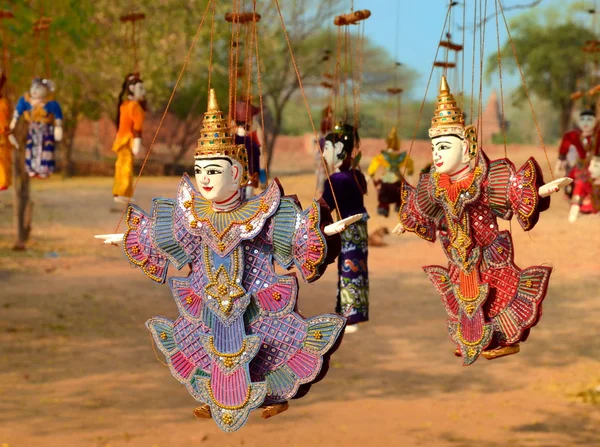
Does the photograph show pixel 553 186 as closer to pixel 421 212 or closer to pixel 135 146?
pixel 421 212

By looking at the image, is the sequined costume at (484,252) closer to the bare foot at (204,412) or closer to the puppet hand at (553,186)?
the puppet hand at (553,186)

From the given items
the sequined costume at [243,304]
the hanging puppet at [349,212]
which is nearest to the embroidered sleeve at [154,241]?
the sequined costume at [243,304]

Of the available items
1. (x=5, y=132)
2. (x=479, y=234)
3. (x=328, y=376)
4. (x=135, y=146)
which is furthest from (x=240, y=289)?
(x=328, y=376)

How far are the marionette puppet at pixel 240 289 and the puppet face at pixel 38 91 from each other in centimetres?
391

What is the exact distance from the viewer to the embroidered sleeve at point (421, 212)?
574cm

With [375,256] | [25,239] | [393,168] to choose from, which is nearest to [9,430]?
[393,168]

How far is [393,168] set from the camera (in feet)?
32.5

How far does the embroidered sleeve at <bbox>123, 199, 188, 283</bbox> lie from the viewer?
5.31 metres

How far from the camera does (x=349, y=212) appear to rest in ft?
22.0

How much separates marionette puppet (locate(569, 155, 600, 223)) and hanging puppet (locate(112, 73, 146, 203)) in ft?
13.1

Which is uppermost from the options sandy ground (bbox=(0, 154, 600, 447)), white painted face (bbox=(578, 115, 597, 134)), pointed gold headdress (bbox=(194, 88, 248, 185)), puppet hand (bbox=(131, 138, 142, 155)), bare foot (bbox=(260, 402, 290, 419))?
white painted face (bbox=(578, 115, 597, 134))

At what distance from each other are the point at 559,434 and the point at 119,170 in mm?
4625

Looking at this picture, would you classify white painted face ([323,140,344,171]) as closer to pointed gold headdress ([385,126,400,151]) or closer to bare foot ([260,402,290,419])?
bare foot ([260,402,290,419])

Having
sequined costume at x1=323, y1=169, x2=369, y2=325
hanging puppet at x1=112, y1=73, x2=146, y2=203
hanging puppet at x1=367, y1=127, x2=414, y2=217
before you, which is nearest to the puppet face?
hanging puppet at x1=112, y1=73, x2=146, y2=203
